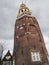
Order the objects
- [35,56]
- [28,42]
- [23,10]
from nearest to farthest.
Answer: [35,56], [28,42], [23,10]

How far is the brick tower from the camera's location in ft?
101

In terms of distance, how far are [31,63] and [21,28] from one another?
8.69 meters

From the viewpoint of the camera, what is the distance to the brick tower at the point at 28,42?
30.8 m

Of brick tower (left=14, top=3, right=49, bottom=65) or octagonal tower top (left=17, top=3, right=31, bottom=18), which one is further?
octagonal tower top (left=17, top=3, right=31, bottom=18)

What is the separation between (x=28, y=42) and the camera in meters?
32.6

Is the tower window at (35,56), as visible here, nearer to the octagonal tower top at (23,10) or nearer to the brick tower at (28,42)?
the brick tower at (28,42)

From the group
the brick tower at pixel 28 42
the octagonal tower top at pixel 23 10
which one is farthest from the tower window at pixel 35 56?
the octagonal tower top at pixel 23 10

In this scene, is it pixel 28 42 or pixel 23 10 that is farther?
pixel 23 10

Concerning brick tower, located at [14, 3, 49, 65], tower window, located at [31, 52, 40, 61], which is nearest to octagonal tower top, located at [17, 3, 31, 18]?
brick tower, located at [14, 3, 49, 65]

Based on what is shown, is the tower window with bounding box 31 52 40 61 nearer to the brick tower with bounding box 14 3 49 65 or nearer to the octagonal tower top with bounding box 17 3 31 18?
the brick tower with bounding box 14 3 49 65

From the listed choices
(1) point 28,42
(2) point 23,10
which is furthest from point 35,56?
(2) point 23,10

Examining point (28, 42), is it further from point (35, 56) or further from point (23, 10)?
point (23, 10)

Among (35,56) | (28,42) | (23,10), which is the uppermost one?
A: (23,10)

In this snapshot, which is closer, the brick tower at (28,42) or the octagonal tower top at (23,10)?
the brick tower at (28,42)
